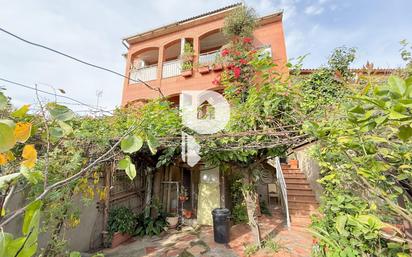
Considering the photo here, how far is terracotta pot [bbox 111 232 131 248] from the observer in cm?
534

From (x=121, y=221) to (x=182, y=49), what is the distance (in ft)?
25.3

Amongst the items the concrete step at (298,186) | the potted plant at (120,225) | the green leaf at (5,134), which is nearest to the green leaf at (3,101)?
the green leaf at (5,134)

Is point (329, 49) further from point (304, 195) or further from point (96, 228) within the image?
point (96, 228)

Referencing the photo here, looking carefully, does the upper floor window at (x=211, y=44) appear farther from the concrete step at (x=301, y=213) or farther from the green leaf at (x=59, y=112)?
the green leaf at (x=59, y=112)

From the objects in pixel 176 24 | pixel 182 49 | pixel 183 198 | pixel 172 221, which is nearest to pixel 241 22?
pixel 182 49

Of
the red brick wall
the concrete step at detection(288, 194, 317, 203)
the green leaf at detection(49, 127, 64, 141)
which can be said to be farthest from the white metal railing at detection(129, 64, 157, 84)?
the green leaf at detection(49, 127, 64, 141)

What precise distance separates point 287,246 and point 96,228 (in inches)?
196

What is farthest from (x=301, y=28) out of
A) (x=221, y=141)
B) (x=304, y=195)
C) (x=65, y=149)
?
(x=65, y=149)

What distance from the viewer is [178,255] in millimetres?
4676

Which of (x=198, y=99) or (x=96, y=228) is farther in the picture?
(x=198, y=99)

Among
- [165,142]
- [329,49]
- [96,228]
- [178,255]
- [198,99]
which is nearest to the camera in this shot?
[165,142]

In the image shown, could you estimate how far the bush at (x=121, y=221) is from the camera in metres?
5.53

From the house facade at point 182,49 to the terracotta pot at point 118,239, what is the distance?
15.4 ft

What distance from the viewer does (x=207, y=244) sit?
5289 millimetres
